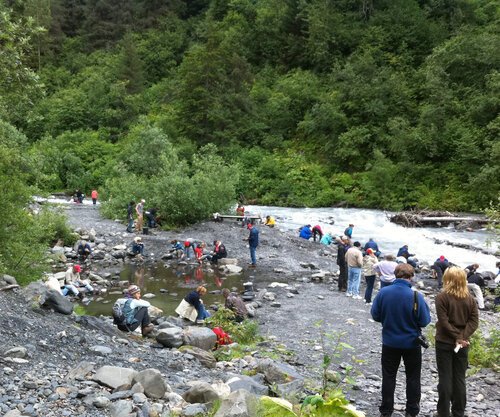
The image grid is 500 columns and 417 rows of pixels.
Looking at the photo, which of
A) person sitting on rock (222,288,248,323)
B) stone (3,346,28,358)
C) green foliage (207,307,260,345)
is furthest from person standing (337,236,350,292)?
stone (3,346,28,358)

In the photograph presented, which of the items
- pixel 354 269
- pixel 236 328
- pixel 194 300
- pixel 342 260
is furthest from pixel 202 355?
pixel 342 260

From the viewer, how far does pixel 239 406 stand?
5125mm

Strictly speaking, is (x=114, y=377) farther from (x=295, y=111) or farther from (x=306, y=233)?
(x=295, y=111)

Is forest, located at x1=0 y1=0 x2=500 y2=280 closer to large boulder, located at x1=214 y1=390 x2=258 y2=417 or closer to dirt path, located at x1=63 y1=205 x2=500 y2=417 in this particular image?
dirt path, located at x1=63 y1=205 x2=500 y2=417

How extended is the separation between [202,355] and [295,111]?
42.3 meters

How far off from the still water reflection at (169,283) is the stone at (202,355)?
4.53 metres

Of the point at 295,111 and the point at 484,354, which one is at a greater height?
the point at 295,111

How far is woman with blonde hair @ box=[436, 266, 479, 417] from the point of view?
20.4ft

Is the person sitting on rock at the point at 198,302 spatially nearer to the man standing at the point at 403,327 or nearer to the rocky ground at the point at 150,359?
the rocky ground at the point at 150,359

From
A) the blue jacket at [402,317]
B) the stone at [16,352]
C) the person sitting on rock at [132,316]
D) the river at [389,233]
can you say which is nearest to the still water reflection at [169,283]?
the person sitting on rock at [132,316]

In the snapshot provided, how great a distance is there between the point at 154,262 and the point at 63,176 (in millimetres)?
31168

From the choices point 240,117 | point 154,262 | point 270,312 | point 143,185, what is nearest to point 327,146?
point 240,117

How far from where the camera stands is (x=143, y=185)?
96.8 feet

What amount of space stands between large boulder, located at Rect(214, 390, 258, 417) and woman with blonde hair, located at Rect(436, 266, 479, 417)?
249 centimetres
